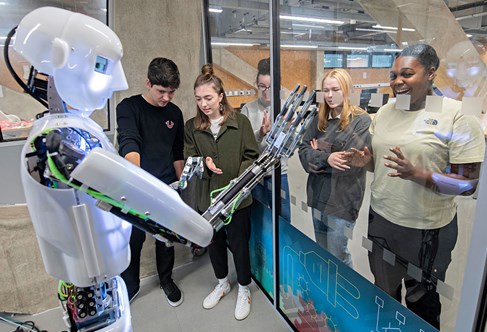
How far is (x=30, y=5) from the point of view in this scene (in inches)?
72.4

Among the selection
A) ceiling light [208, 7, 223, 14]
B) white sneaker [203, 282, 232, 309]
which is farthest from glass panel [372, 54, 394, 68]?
white sneaker [203, 282, 232, 309]

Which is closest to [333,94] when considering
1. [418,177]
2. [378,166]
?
[378,166]

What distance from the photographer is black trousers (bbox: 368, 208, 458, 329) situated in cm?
98

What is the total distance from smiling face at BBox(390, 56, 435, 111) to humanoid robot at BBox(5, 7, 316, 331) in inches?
29.6

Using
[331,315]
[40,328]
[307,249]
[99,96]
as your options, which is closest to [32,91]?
[99,96]

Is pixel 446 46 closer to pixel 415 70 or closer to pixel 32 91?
pixel 415 70

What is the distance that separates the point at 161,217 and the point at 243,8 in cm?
166

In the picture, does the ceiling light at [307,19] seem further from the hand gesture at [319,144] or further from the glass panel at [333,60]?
the hand gesture at [319,144]

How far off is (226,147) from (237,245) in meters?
0.65

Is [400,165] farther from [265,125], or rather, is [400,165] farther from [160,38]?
[160,38]

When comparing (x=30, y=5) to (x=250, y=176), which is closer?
(x=250, y=176)

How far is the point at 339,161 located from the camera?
133 cm

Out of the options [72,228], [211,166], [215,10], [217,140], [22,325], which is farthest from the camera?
[215,10]

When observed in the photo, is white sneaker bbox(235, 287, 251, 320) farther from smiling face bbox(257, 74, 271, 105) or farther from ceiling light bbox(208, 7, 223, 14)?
ceiling light bbox(208, 7, 223, 14)
